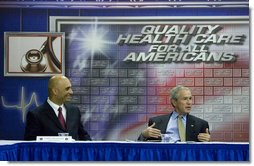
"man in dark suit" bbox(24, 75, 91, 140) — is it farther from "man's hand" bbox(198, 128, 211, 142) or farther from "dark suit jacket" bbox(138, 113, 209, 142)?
"man's hand" bbox(198, 128, 211, 142)

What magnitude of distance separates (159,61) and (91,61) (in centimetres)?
65

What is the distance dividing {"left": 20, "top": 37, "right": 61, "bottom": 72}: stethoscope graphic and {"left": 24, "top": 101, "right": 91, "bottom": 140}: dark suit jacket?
0.34 meters

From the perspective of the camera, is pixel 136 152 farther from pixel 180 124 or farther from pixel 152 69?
pixel 152 69

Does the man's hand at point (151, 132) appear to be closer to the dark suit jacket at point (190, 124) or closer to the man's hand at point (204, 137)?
the dark suit jacket at point (190, 124)

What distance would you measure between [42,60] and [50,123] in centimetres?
62

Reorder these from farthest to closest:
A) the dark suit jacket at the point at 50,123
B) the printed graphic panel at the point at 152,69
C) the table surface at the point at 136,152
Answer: the printed graphic panel at the point at 152,69 → the dark suit jacket at the point at 50,123 → the table surface at the point at 136,152

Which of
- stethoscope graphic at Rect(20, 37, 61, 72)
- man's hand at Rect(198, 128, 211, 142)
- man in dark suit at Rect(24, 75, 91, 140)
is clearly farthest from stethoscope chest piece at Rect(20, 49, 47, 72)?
man's hand at Rect(198, 128, 211, 142)

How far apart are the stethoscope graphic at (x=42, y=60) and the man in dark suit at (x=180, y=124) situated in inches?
41.9

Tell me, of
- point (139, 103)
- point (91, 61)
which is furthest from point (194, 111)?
point (91, 61)

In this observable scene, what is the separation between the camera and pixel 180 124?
5.84 m

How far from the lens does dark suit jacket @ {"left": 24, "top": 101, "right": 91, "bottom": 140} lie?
579 cm

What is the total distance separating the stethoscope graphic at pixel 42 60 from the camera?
5.91 meters

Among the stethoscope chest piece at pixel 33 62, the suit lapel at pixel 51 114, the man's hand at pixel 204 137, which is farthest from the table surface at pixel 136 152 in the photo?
the stethoscope chest piece at pixel 33 62

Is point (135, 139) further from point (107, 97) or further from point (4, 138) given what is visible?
point (4, 138)
